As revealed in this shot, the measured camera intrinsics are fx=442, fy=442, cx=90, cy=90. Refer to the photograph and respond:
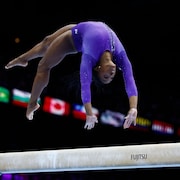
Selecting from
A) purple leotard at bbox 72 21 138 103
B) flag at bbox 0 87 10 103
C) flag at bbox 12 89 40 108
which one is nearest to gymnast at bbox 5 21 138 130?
purple leotard at bbox 72 21 138 103

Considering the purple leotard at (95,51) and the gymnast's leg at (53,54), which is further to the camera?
the gymnast's leg at (53,54)

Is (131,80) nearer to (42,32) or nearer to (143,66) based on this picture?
(42,32)

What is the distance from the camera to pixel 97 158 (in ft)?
11.8

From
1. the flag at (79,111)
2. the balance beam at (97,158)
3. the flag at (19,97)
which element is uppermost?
the flag at (19,97)

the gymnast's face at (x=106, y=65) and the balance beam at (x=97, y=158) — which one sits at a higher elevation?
the gymnast's face at (x=106, y=65)

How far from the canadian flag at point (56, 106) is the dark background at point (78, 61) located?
0.13 meters

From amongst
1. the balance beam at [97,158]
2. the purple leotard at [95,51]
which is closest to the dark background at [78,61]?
the purple leotard at [95,51]

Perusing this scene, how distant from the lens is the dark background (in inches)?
249

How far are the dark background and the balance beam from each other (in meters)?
1.67

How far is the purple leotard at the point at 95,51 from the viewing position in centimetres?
387

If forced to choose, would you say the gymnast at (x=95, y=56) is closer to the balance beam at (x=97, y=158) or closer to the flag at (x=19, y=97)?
the balance beam at (x=97, y=158)

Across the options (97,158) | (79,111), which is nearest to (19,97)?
(79,111)

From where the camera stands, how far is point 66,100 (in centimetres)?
941

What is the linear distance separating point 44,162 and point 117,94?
15.0 ft
